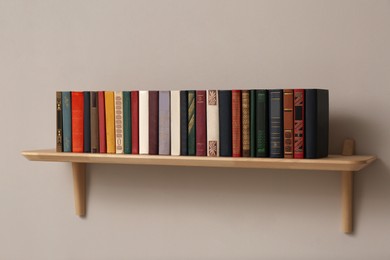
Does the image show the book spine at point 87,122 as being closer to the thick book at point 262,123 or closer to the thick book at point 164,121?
the thick book at point 164,121

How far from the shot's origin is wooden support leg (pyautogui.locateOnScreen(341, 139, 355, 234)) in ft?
5.28

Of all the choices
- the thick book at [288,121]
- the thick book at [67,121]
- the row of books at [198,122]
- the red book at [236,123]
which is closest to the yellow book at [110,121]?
the row of books at [198,122]

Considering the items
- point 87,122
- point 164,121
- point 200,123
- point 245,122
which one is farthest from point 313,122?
point 87,122

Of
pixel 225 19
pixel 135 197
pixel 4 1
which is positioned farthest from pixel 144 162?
pixel 4 1

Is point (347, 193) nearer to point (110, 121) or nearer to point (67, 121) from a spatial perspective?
point (110, 121)

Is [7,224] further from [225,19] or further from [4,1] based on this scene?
[225,19]

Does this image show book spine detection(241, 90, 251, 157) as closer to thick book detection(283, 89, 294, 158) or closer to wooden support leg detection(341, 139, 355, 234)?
thick book detection(283, 89, 294, 158)

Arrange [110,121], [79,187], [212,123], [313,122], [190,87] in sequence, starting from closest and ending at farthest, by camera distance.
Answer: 1. [313,122]
2. [212,123]
3. [110,121]
4. [190,87]
5. [79,187]

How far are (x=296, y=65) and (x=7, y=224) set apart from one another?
42.7 inches

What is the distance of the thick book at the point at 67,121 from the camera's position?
171 centimetres

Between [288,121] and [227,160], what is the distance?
0.18 meters

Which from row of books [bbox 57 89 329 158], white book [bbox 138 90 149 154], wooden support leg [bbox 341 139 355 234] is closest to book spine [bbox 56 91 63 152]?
row of books [bbox 57 89 329 158]

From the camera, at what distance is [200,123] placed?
1588mm

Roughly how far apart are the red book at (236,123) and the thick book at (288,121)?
0.12 meters
